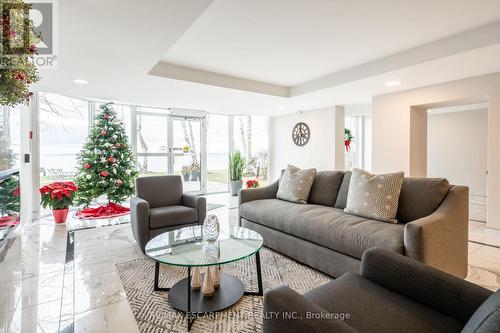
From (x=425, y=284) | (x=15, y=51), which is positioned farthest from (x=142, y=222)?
(x=425, y=284)

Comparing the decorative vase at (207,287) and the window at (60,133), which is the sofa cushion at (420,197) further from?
the window at (60,133)

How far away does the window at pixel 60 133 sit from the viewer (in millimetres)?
4961

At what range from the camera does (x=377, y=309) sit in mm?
1194

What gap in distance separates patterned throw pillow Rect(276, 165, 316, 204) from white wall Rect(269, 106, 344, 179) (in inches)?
112

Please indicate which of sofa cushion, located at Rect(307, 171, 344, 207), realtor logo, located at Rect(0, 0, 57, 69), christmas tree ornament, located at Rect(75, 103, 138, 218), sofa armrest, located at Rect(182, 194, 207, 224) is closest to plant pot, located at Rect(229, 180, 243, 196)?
christmas tree ornament, located at Rect(75, 103, 138, 218)

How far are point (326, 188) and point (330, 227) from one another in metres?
0.94

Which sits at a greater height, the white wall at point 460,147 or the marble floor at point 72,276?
the white wall at point 460,147

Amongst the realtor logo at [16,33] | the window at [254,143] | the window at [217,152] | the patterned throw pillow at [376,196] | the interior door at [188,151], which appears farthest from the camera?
the window at [254,143]

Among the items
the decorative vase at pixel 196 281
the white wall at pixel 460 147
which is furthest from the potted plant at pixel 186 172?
the white wall at pixel 460 147

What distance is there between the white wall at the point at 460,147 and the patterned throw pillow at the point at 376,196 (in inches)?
255

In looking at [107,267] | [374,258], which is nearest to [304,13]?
[374,258]

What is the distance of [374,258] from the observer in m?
1.46

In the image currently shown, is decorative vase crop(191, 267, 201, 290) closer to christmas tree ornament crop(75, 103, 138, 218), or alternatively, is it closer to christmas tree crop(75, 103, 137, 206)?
christmas tree ornament crop(75, 103, 138, 218)

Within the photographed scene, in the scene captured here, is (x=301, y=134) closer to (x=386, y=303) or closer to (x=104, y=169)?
(x=104, y=169)
